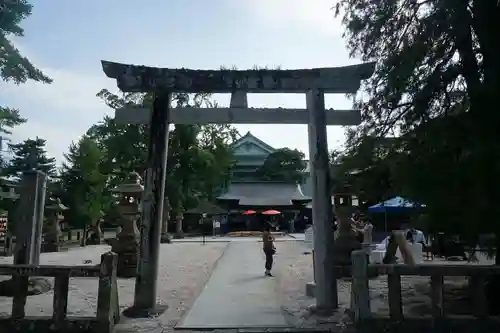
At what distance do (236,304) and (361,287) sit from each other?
11.0 feet

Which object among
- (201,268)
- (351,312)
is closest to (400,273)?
(351,312)

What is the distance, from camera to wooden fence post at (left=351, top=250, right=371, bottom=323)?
21.1 feet

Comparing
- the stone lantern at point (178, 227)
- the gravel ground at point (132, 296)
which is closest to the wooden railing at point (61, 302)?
the gravel ground at point (132, 296)

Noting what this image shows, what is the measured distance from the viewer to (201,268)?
16328 mm

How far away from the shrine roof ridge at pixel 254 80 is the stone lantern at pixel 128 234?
6338 mm

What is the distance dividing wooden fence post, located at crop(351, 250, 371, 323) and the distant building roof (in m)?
41.5

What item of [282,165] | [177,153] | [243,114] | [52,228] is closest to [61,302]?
[243,114]

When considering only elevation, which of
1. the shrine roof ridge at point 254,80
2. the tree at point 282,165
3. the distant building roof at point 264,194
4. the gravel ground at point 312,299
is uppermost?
the tree at point 282,165

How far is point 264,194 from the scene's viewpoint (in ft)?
168

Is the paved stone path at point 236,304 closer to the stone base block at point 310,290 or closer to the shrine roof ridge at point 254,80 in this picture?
the stone base block at point 310,290

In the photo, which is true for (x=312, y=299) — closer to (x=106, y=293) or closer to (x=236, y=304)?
(x=236, y=304)

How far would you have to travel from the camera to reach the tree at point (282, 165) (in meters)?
57.5

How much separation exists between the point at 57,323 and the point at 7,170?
104 feet

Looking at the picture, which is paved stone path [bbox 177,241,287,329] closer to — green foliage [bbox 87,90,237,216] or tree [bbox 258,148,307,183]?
green foliage [bbox 87,90,237,216]
